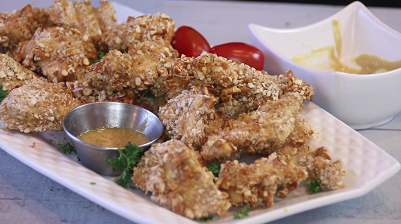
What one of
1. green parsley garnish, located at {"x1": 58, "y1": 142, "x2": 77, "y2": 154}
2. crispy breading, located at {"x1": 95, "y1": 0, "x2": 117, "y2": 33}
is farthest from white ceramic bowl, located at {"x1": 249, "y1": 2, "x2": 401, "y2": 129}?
green parsley garnish, located at {"x1": 58, "y1": 142, "x2": 77, "y2": 154}

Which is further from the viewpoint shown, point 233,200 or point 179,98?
point 179,98

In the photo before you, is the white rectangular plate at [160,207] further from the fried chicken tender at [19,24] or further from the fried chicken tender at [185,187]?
the fried chicken tender at [19,24]

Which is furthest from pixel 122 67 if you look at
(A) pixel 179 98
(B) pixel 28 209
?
(B) pixel 28 209

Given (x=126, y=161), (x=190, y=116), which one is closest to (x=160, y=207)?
(x=126, y=161)

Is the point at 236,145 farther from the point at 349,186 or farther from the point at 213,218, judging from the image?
the point at 349,186

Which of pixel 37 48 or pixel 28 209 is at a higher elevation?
pixel 37 48

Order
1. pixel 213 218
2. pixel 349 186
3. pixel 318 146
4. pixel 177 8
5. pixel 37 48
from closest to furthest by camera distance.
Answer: pixel 213 218
pixel 349 186
pixel 318 146
pixel 37 48
pixel 177 8
